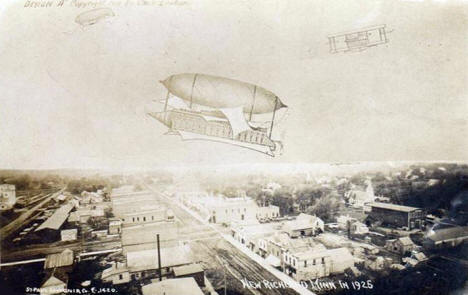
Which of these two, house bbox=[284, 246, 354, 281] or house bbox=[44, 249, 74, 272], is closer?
house bbox=[44, 249, 74, 272]

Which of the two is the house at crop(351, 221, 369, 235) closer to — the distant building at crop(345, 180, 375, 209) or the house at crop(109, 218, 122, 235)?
the distant building at crop(345, 180, 375, 209)

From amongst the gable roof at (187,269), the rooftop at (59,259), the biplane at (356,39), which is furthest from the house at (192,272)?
the biplane at (356,39)

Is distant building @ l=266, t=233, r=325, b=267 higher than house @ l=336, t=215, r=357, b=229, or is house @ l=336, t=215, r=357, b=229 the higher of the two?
house @ l=336, t=215, r=357, b=229

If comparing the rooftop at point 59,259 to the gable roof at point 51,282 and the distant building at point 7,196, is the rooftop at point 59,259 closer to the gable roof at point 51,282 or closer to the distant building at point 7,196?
the gable roof at point 51,282

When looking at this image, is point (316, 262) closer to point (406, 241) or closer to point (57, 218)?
point (406, 241)


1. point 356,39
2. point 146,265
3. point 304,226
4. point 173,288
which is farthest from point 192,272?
point 356,39

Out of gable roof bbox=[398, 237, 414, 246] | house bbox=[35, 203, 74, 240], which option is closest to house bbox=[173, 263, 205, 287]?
house bbox=[35, 203, 74, 240]

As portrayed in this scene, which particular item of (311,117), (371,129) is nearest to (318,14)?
(311,117)
